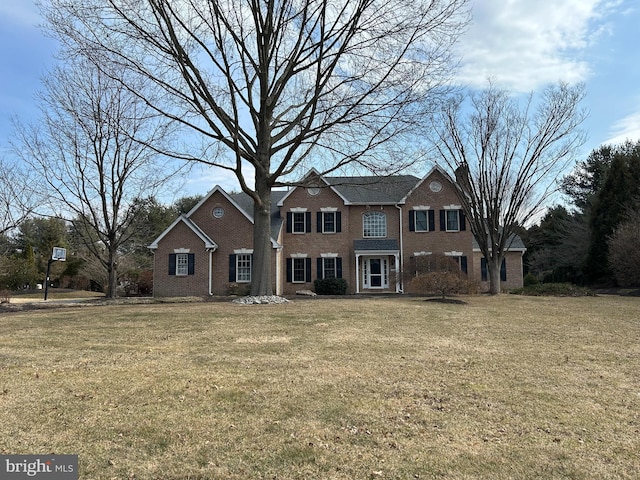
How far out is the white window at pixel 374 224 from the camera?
28.9 meters

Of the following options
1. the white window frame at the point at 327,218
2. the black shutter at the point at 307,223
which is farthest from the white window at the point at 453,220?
the black shutter at the point at 307,223

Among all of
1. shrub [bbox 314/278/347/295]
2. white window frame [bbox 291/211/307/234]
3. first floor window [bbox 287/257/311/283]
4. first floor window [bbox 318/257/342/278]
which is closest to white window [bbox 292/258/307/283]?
first floor window [bbox 287/257/311/283]

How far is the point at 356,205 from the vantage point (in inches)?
1133

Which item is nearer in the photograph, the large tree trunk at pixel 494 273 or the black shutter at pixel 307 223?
the large tree trunk at pixel 494 273

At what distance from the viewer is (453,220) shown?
28.3 meters

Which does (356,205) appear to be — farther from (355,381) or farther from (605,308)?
(355,381)

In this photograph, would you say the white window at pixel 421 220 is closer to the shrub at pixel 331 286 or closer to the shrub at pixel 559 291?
the shrub at pixel 331 286

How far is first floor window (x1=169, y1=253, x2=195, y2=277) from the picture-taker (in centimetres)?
2636

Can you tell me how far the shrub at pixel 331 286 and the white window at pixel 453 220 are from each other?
23.8 ft

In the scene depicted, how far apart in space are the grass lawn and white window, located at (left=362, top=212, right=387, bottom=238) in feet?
60.9

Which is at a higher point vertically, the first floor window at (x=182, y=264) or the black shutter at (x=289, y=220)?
the black shutter at (x=289, y=220)

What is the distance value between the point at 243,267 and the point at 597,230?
2470 centimetres

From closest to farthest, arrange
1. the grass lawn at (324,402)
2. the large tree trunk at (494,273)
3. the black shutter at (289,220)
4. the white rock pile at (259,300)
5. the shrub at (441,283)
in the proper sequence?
the grass lawn at (324,402) < the white rock pile at (259,300) < the shrub at (441,283) < the large tree trunk at (494,273) < the black shutter at (289,220)

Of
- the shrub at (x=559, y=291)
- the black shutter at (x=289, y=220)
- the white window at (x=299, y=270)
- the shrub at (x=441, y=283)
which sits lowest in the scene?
the shrub at (x=559, y=291)
